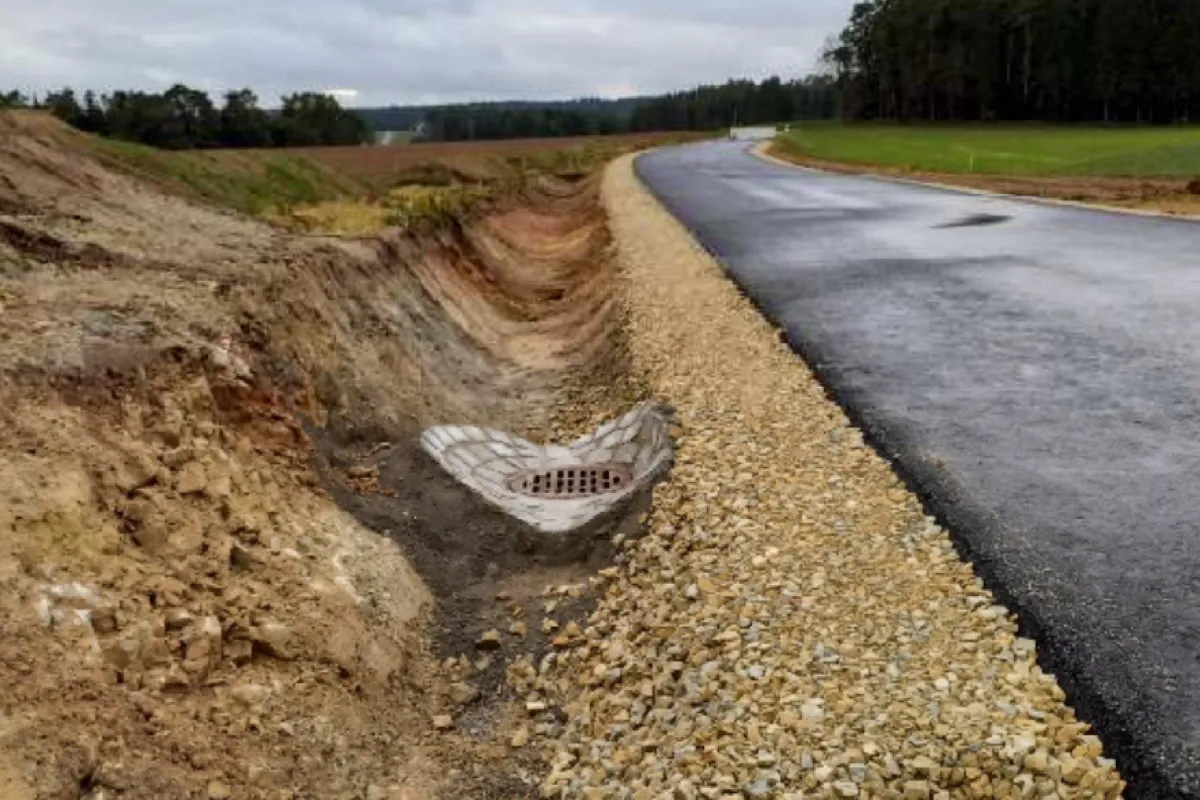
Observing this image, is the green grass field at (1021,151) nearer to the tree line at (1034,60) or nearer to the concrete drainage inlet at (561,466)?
the tree line at (1034,60)

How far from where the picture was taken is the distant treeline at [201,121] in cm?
4394

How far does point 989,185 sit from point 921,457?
80.4 ft

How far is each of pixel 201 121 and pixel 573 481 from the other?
4860cm

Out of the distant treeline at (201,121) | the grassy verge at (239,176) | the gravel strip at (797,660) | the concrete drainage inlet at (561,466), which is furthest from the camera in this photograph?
the distant treeline at (201,121)

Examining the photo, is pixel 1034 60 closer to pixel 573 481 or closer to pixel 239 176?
pixel 239 176

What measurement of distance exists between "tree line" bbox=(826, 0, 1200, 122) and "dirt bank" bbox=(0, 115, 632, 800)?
6867cm

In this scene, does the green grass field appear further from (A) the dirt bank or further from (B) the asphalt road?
(A) the dirt bank

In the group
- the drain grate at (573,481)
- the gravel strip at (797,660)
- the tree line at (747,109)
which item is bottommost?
the drain grate at (573,481)

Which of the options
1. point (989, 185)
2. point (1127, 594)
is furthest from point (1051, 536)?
point (989, 185)

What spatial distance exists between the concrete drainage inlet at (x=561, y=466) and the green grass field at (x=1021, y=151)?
24.1 meters

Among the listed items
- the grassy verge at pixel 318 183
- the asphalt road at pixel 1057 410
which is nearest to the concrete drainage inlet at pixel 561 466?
the asphalt road at pixel 1057 410

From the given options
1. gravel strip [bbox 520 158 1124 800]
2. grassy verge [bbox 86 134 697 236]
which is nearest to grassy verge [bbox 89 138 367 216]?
grassy verge [bbox 86 134 697 236]

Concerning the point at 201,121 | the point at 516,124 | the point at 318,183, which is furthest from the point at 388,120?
the point at 318,183

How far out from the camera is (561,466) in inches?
360
